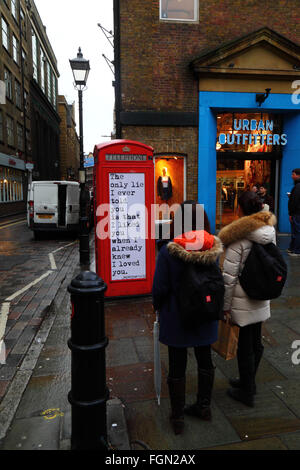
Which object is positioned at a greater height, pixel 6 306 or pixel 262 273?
pixel 262 273

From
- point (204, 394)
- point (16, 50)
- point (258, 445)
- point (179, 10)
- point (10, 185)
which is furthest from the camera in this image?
point (16, 50)

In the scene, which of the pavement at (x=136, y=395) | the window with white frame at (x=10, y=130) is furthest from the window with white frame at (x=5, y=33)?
the pavement at (x=136, y=395)

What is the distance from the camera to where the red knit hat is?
2467 mm

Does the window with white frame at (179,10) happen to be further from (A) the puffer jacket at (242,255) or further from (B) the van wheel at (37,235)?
(A) the puffer jacket at (242,255)

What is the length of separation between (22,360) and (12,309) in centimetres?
181

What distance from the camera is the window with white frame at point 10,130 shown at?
28719mm

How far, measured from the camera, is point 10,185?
29281mm

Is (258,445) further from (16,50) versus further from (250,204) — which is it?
(16,50)

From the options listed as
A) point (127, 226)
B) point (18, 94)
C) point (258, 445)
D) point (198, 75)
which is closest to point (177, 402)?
point (258, 445)

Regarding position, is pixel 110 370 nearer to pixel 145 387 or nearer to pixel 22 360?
pixel 145 387

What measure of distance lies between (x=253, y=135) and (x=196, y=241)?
36.0 ft

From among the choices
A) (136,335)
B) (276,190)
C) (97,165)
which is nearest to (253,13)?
(276,190)

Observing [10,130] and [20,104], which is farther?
[20,104]

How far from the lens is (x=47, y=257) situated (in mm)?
9938
